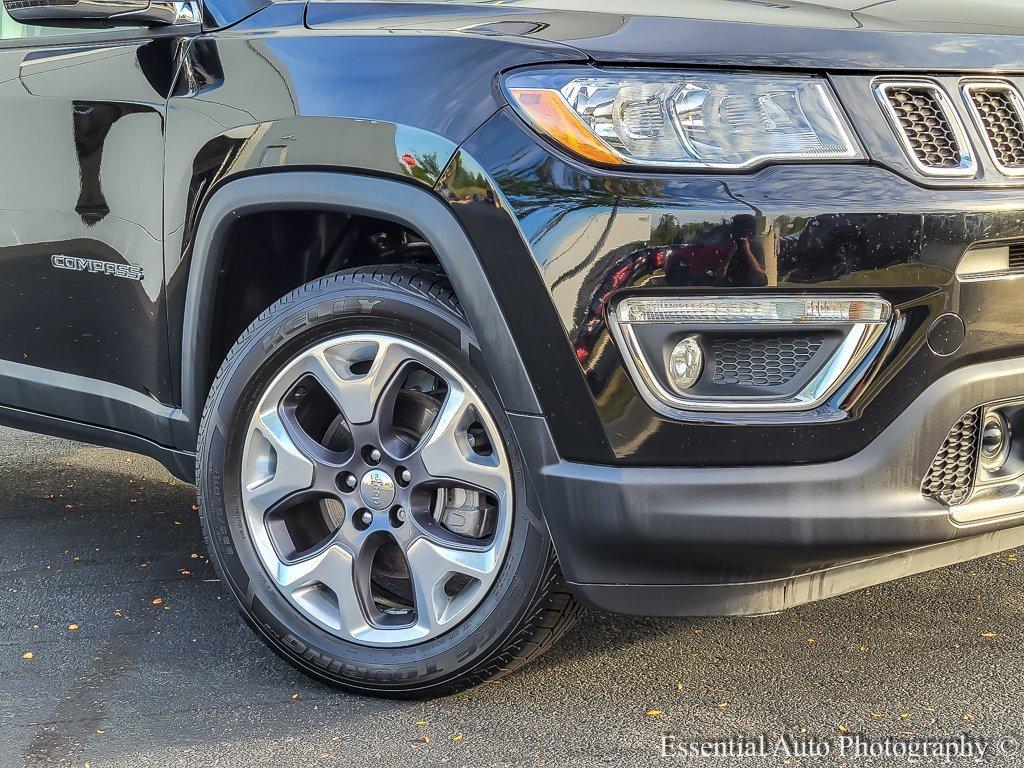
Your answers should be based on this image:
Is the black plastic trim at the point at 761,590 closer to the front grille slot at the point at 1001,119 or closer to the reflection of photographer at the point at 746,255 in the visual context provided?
the reflection of photographer at the point at 746,255

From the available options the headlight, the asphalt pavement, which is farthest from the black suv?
the asphalt pavement

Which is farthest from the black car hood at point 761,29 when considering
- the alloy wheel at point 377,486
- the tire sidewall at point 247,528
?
the alloy wheel at point 377,486

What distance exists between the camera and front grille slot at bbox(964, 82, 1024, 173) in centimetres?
210

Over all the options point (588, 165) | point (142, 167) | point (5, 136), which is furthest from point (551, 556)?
point (5, 136)

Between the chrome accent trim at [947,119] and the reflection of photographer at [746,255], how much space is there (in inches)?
11.7

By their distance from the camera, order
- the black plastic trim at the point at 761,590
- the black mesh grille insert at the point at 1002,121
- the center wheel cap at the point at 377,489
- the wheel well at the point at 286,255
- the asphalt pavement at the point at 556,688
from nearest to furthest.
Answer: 1. the black mesh grille insert at the point at 1002,121
2. the black plastic trim at the point at 761,590
3. the asphalt pavement at the point at 556,688
4. the center wheel cap at the point at 377,489
5. the wheel well at the point at 286,255

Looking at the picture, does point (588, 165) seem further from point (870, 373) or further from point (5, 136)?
point (5, 136)

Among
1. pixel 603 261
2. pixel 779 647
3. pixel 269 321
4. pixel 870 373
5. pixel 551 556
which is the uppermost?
pixel 603 261

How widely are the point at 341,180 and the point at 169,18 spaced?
2.20ft

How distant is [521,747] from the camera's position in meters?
2.33

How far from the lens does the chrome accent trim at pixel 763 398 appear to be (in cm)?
203

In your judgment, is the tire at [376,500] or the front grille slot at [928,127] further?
the tire at [376,500]

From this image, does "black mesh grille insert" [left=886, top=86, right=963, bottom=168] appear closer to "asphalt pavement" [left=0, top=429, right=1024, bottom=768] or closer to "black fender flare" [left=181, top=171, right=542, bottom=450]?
"black fender flare" [left=181, top=171, right=542, bottom=450]

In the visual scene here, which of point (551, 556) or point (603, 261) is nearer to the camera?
point (603, 261)
